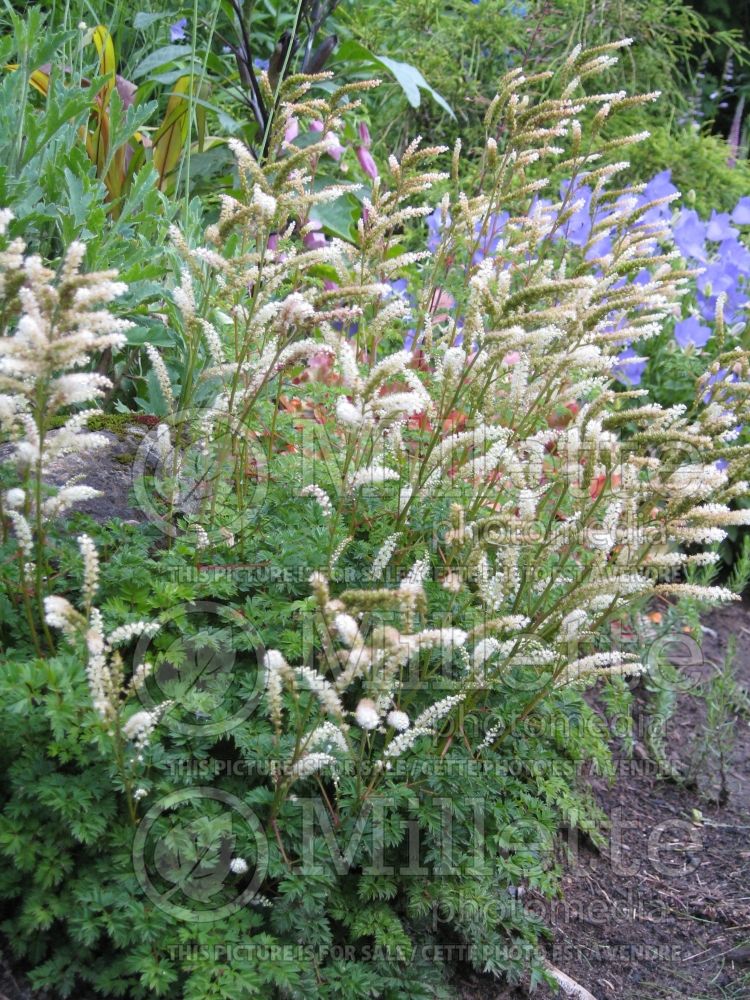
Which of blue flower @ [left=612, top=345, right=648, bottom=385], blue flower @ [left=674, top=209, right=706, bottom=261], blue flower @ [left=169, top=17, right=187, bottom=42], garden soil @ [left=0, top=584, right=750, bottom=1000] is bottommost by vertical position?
garden soil @ [left=0, top=584, right=750, bottom=1000]

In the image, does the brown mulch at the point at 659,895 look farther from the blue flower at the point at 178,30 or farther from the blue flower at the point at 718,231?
the blue flower at the point at 178,30

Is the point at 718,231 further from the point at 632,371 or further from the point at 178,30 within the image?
the point at 178,30

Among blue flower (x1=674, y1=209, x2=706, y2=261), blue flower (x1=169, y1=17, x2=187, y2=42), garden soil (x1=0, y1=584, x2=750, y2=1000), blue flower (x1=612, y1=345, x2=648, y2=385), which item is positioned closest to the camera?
garden soil (x1=0, y1=584, x2=750, y2=1000)

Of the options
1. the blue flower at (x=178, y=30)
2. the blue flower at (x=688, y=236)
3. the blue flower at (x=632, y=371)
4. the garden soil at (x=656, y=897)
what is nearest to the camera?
the garden soil at (x=656, y=897)

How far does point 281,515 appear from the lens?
233 cm

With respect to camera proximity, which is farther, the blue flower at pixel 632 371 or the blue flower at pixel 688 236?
the blue flower at pixel 688 236

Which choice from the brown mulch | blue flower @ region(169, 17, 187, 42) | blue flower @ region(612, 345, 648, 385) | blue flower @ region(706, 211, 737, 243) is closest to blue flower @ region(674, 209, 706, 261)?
blue flower @ region(706, 211, 737, 243)

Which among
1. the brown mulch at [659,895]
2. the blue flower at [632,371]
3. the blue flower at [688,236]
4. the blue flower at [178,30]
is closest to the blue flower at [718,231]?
the blue flower at [688,236]

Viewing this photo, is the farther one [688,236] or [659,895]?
[688,236]

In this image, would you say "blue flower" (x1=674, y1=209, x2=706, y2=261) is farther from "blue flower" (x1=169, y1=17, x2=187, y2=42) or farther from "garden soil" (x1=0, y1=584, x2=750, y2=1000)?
"blue flower" (x1=169, y1=17, x2=187, y2=42)

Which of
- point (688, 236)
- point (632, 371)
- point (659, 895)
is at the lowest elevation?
point (659, 895)

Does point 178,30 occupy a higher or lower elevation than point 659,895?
higher

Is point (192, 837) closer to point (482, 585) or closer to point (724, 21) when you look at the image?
point (482, 585)

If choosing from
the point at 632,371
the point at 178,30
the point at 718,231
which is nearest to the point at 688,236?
the point at 718,231
